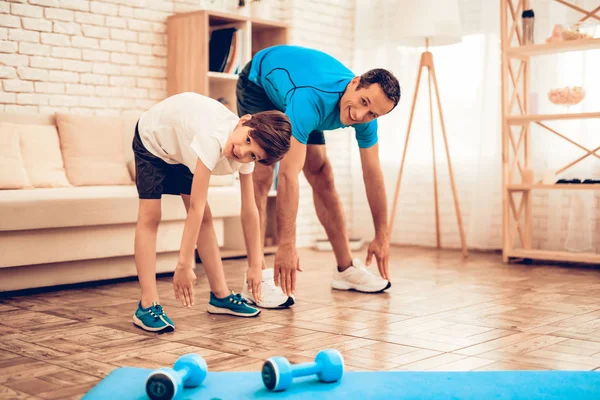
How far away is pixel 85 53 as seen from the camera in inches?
154

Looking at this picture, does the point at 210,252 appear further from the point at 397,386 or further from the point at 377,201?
the point at 397,386

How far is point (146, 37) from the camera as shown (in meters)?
4.18

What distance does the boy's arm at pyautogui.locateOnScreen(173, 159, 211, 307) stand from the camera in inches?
79.7

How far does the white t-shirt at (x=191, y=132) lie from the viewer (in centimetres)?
208

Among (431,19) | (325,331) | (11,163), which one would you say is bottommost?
(325,331)

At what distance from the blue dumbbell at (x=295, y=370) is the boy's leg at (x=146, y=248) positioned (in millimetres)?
856

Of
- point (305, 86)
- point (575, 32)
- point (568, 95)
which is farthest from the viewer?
point (568, 95)

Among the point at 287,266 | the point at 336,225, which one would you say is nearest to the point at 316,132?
the point at 336,225

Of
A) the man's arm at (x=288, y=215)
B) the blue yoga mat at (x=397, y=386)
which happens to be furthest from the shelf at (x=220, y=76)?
the blue yoga mat at (x=397, y=386)

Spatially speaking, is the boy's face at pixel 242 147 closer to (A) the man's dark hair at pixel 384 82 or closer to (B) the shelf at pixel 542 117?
(A) the man's dark hair at pixel 384 82

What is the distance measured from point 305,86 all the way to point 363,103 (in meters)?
0.22

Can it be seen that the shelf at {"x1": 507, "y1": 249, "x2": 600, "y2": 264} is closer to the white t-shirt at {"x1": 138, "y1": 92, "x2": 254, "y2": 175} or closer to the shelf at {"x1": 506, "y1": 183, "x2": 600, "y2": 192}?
the shelf at {"x1": 506, "y1": 183, "x2": 600, "y2": 192}

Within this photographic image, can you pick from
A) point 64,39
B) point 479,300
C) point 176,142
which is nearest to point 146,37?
point 64,39

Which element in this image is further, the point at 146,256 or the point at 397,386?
the point at 146,256
